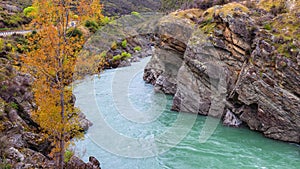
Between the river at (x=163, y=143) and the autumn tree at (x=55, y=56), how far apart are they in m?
1.70

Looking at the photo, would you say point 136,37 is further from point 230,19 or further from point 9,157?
point 9,157

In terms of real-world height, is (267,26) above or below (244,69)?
above

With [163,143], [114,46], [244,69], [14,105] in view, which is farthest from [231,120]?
[114,46]

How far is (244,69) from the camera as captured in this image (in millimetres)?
25531

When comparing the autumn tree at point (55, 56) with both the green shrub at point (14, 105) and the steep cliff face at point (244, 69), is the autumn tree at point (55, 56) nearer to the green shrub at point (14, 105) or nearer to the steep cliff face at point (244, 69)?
the green shrub at point (14, 105)

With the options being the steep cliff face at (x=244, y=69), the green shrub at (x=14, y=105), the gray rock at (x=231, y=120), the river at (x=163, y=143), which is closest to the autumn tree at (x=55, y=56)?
the river at (x=163, y=143)

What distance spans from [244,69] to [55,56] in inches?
728

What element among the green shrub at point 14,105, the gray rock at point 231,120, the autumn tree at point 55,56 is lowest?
the gray rock at point 231,120

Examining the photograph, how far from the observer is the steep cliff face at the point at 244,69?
859 inches

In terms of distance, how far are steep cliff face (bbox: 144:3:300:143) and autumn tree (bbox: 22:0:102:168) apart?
631 inches

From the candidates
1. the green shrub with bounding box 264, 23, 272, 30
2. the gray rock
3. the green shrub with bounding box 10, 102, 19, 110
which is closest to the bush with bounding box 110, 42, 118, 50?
the gray rock

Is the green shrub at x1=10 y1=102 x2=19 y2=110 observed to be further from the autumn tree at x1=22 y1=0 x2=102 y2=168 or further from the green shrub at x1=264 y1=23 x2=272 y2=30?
the green shrub at x1=264 y1=23 x2=272 y2=30

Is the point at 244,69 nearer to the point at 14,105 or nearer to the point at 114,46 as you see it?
the point at 14,105

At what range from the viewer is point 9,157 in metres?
13.6
